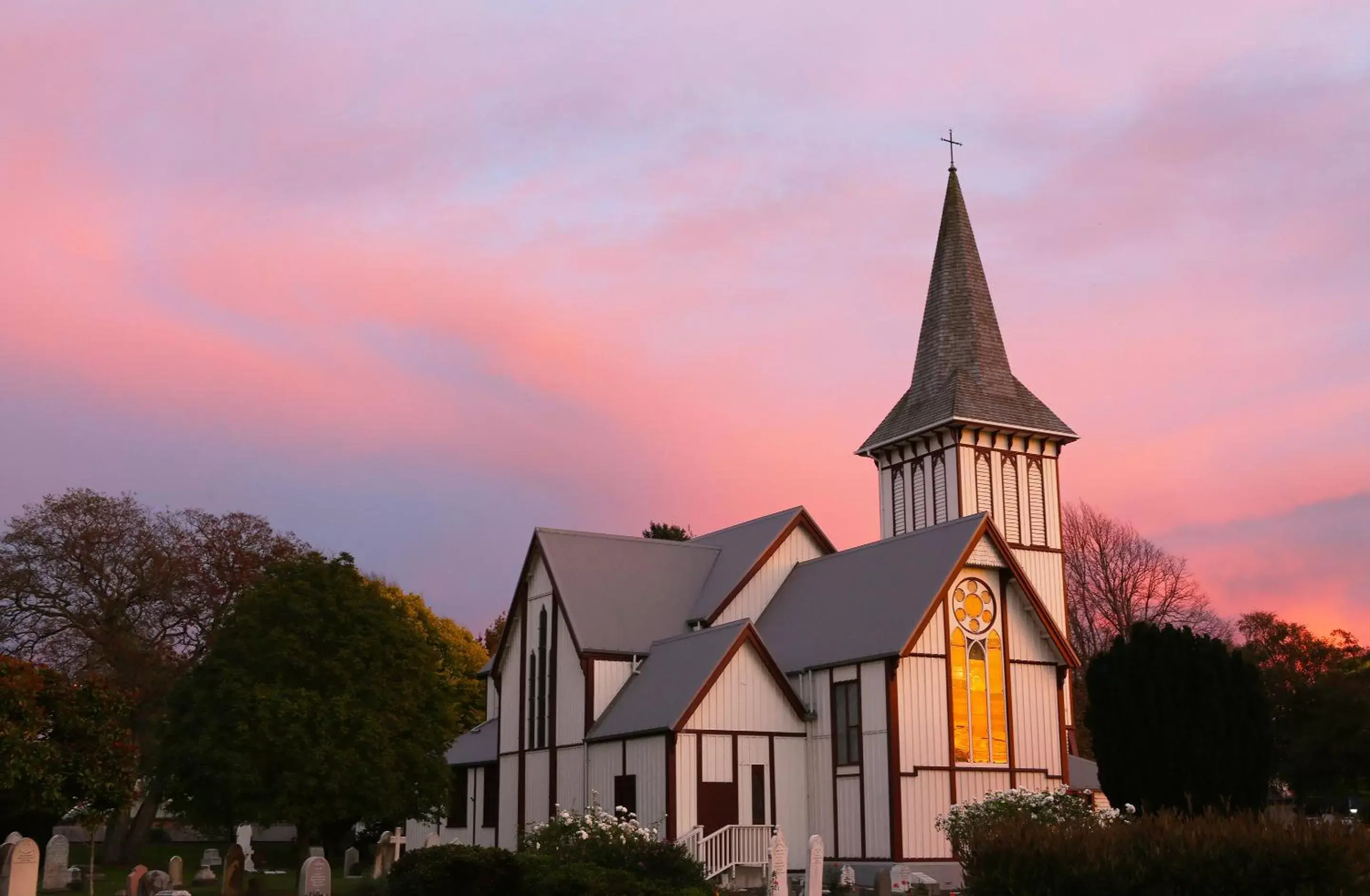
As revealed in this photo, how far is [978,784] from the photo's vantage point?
3544cm

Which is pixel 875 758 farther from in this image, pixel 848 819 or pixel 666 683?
pixel 666 683

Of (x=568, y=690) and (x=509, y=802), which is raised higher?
(x=568, y=690)

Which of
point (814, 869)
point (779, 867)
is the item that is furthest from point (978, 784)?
point (779, 867)

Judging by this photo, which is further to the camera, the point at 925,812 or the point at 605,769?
the point at 605,769

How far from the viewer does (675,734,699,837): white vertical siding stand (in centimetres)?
3475

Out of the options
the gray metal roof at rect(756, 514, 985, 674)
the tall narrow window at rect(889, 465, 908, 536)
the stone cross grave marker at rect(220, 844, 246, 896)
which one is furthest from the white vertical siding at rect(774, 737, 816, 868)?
the tall narrow window at rect(889, 465, 908, 536)

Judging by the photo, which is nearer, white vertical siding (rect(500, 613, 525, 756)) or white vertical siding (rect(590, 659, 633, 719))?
white vertical siding (rect(590, 659, 633, 719))

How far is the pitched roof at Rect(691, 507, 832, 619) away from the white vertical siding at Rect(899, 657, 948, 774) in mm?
8589

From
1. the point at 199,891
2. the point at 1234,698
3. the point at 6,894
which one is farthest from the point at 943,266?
the point at 6,894

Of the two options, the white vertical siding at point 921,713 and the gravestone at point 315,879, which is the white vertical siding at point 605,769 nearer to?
the white vertical siding at point 921,713

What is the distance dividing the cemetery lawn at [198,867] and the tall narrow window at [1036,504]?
27.4 metres

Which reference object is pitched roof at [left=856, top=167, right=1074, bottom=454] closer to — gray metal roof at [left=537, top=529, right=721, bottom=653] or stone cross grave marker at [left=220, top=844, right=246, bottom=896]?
gray metal roof at [left=537, top=529, right=721, bottom=653]

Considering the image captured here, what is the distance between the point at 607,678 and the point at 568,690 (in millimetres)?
1849

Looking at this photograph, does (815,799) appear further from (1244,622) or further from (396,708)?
(1244,622)
